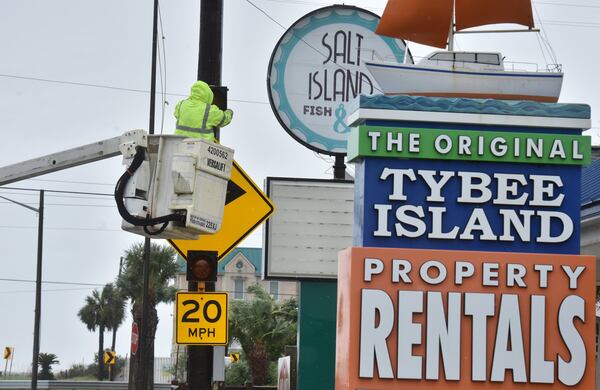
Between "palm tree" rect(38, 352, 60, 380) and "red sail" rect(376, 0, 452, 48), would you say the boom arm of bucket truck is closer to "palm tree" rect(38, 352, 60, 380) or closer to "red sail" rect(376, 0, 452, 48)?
"red sail" rect(376, 0, 452, 48)

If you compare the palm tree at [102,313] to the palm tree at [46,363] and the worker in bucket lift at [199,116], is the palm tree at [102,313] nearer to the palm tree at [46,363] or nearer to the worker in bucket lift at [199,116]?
the palm tree at [46,363]

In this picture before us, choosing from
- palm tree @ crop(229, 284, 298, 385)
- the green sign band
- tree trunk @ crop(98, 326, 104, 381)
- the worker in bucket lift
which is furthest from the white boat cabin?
tree trunk @ crop(98, 326, 104, 381)

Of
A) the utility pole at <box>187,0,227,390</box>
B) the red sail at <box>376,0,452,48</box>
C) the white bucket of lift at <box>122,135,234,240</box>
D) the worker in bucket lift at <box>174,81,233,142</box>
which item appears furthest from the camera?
the red sail at <box>376,0,452,48</box>

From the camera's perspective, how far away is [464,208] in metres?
12.3

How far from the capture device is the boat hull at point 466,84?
13156 mm

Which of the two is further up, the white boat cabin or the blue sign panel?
the white boat cabin

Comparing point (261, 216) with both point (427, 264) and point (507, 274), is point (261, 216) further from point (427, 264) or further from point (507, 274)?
point (507, 274)

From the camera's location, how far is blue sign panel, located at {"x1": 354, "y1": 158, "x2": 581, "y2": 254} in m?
12.2

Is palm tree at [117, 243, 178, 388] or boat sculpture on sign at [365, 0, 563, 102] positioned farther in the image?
palm tree at [117, 243, 178, 388]

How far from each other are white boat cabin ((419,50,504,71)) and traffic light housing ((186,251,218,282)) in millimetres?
3410

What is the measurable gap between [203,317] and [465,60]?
4.13m

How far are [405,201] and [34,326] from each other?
135ft

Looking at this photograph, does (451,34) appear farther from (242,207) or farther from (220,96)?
(242,207)

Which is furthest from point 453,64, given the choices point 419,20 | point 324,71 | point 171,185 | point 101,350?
point 101,350
